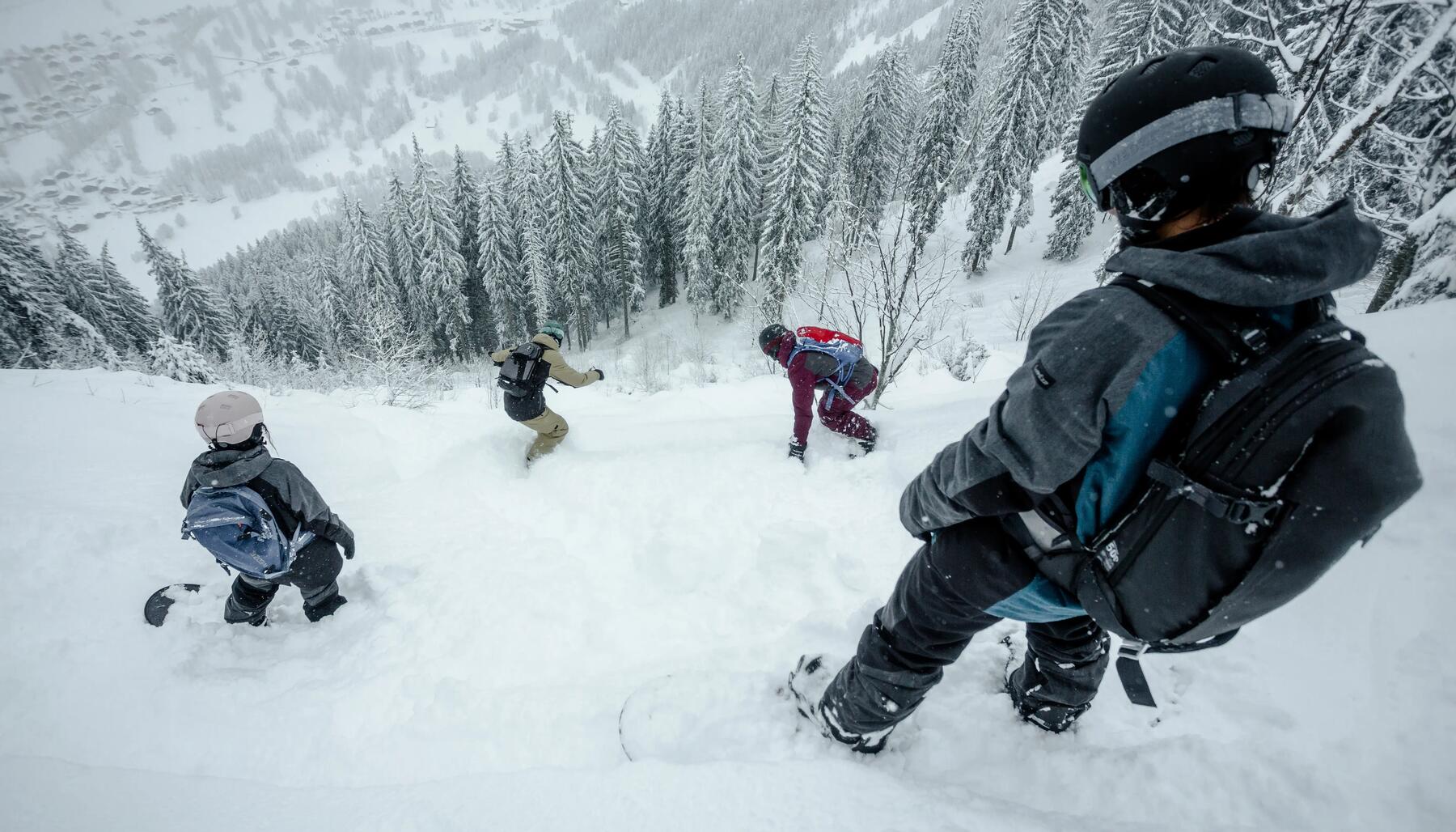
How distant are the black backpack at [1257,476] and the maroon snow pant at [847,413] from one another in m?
3.69

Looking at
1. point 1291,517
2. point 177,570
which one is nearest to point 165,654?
point 177,570

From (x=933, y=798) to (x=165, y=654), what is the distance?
161 inches

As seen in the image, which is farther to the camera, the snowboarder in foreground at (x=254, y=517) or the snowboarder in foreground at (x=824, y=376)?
the snowboarder in foreground at (x=824, y=376)

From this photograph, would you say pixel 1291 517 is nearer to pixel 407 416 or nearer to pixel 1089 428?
pixel 1089 428

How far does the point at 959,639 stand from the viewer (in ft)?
6.88

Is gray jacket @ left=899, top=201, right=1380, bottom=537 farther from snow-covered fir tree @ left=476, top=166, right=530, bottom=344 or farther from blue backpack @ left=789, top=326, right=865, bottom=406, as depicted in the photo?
snow-covered fir tree @ left=476, top=166, right=530, bottom=344

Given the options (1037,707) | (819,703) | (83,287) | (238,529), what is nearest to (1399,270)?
(1037,707)

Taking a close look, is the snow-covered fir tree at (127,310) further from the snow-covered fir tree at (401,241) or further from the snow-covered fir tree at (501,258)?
the snow-covered fir tree at (501,258)

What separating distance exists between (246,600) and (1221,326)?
476 cm

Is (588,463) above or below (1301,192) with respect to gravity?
below

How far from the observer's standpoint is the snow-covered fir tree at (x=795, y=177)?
77.2 ft

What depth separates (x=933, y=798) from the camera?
2023mm

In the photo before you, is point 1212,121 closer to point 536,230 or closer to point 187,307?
point 536,230

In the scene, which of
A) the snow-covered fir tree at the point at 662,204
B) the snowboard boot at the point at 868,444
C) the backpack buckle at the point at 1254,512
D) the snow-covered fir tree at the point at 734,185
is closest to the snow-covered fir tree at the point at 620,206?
the snow-covered fir tree at the point at 662,204
